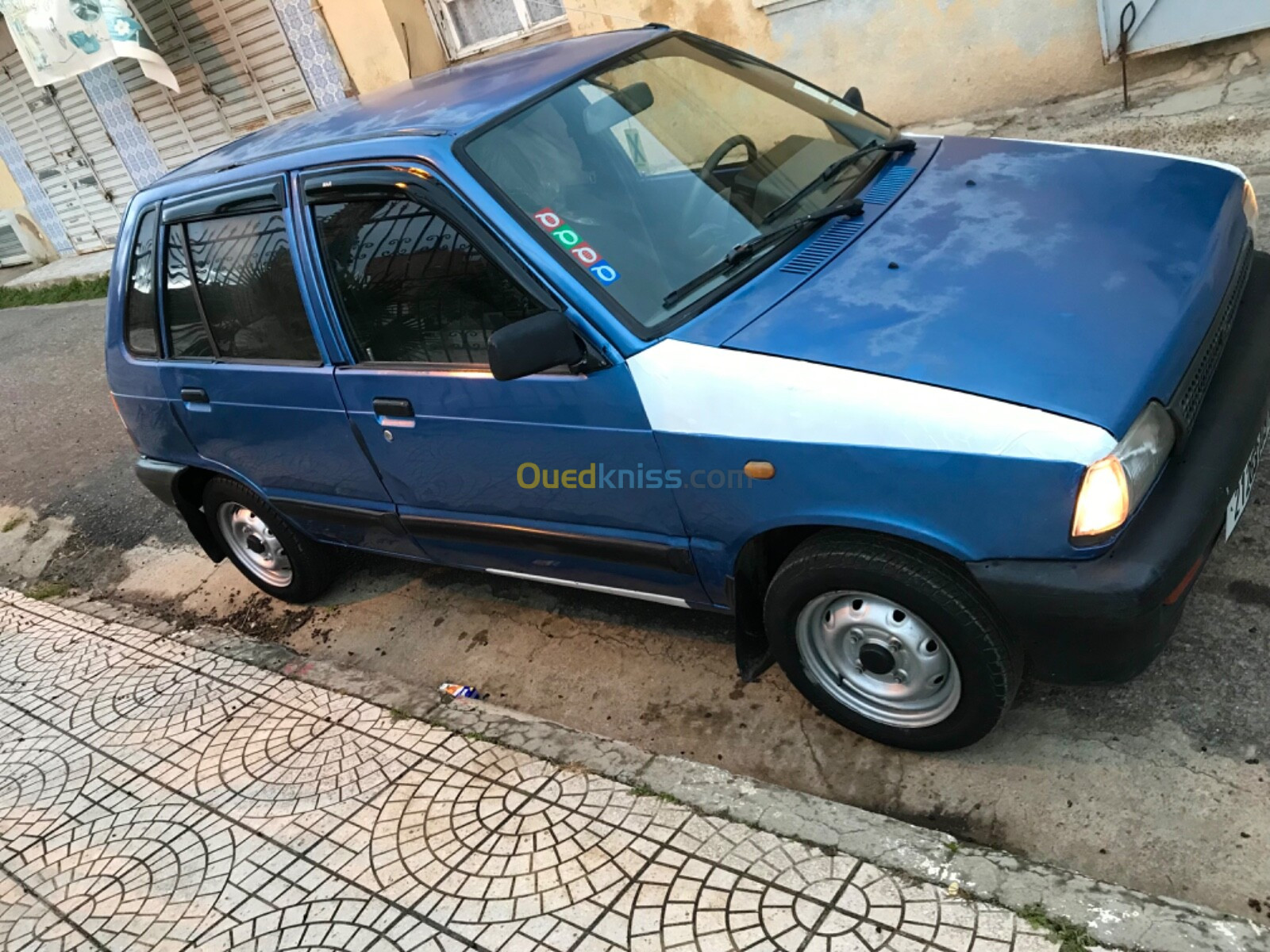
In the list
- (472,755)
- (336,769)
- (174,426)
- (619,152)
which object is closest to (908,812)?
(472,755)

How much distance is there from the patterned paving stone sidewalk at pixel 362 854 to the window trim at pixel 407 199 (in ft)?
4.08

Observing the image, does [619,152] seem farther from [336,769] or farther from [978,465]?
[336,769]

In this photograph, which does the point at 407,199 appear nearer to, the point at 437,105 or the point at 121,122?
the point at 437,105

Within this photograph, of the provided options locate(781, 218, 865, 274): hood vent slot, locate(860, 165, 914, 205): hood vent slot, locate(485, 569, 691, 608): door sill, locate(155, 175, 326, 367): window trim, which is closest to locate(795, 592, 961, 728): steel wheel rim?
locate(485, 569, 691, 608): door sill

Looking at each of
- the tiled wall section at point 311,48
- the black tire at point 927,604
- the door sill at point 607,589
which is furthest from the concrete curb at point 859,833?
the tiled wall section at point 311,48

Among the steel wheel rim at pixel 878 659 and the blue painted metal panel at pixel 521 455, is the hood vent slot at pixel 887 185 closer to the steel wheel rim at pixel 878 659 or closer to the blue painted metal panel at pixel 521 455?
the blue painted metal panel at pixel 521 455

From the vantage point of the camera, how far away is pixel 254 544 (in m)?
4.55

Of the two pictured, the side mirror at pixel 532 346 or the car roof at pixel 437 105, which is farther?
the car roof at pixel 437 105

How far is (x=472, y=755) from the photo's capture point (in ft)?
9.93

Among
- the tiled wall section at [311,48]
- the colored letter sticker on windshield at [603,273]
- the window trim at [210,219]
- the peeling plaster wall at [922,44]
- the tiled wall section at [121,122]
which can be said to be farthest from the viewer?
the tiled wall section at [121,122]

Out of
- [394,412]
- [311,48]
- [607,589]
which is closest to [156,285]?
[394,412]

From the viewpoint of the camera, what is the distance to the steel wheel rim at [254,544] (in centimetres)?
443

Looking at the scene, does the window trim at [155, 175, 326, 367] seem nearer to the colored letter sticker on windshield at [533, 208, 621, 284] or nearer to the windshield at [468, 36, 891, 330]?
the windshield at [468, 36, 891, 330]

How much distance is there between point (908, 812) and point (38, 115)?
16.2 m
